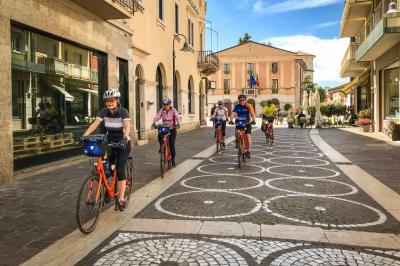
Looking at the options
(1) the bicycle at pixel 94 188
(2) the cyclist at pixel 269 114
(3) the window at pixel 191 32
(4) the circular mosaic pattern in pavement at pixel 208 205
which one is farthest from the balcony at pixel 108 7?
(3) the window at pixel 191 32

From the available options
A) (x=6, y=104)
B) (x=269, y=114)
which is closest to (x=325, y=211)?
(x=6, y=104)

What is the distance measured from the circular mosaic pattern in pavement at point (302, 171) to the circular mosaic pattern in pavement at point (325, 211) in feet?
7.41

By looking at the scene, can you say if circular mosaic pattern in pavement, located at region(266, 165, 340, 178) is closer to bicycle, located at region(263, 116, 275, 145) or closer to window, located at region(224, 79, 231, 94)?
bicycle, located at region(263, 116, 275, 145)

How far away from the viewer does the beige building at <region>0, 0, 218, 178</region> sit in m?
8.87

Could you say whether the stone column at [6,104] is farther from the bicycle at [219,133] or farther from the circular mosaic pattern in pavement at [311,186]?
the bicycle at [219,133]

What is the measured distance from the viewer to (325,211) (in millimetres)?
5961

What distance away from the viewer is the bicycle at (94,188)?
191 inches

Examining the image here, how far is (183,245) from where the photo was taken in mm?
4539

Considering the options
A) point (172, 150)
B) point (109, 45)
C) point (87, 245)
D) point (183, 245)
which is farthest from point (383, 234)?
point (109, 45)

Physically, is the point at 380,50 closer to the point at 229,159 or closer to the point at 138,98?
the point at 138,98

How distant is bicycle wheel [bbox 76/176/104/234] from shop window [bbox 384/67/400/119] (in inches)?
687

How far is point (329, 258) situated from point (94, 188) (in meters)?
2.86

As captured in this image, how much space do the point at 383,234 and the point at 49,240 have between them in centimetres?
397

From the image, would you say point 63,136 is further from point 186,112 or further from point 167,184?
point 186,112
